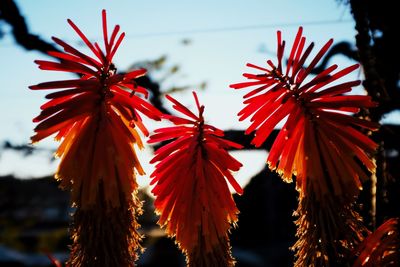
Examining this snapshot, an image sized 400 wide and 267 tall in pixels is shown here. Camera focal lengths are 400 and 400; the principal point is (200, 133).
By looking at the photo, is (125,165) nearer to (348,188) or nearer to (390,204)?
(348,188)

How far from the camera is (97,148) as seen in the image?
1276mm

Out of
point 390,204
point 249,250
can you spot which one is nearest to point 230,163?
point 390,204

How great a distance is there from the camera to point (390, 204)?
180cm

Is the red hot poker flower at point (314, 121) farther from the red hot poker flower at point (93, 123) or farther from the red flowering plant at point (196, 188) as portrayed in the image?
the red hot poker flower at point (93, 123)

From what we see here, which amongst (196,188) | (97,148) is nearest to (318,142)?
(196,188)

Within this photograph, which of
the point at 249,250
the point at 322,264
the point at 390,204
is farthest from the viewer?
the point at 249,250

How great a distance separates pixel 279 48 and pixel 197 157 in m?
0.45

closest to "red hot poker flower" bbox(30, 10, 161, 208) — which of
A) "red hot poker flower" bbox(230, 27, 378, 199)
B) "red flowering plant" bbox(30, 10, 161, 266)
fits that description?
"red flowering plant" bbox(30, 10, 161, 266)

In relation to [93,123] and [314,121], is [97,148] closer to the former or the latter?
[93,123]

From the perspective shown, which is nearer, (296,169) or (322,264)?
(322,264)

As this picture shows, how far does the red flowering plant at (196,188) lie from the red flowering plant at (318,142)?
6.1 inches

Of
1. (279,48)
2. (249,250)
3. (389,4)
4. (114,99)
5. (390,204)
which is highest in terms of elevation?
(389,4)

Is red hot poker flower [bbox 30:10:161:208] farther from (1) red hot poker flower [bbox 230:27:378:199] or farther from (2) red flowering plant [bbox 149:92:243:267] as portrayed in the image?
(1) red hot poker flower [bbox 230:27:378:199]

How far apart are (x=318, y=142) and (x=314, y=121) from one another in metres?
0.07
